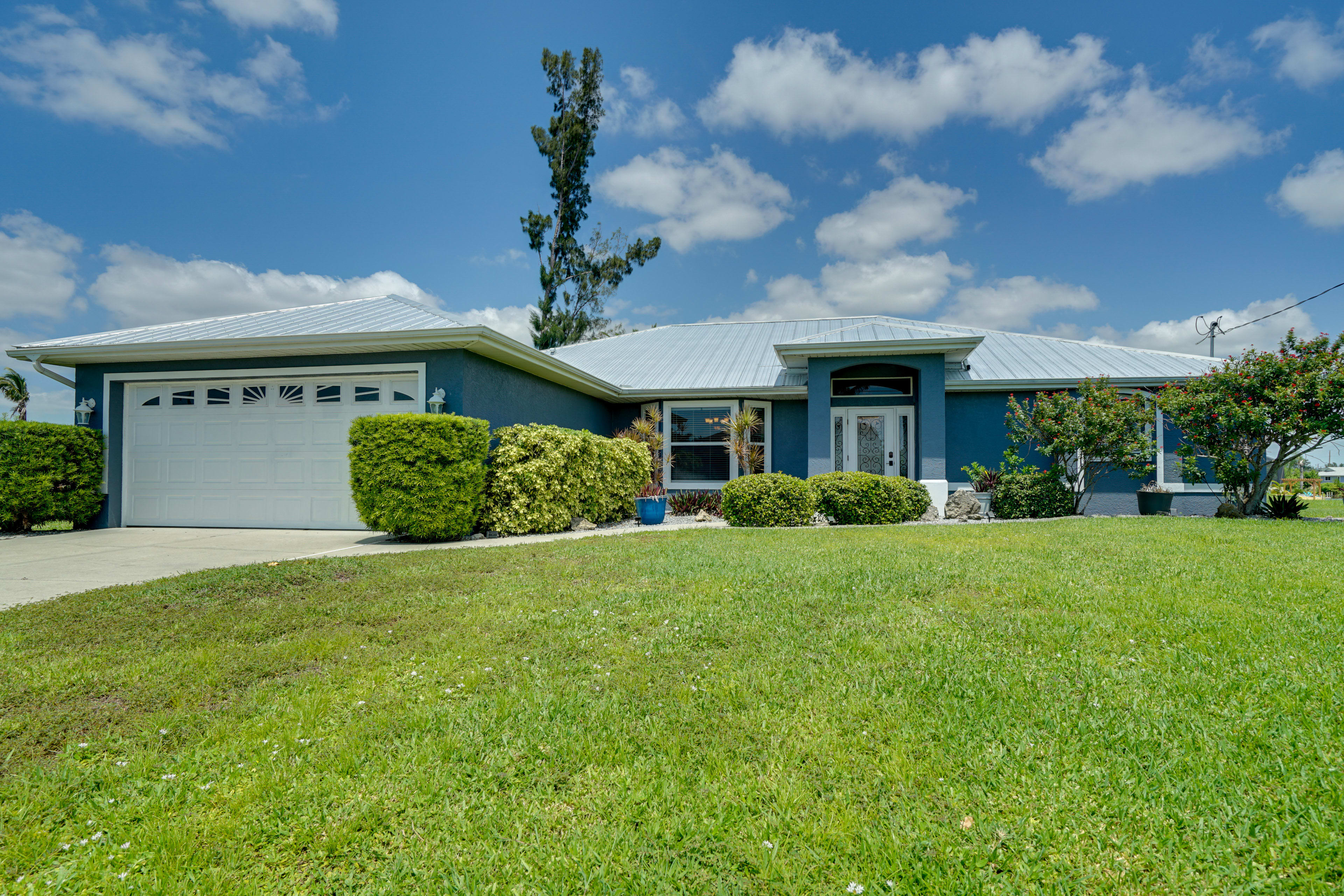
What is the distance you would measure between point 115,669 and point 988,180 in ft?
59.7

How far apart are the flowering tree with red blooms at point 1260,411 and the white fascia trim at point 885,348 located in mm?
3811

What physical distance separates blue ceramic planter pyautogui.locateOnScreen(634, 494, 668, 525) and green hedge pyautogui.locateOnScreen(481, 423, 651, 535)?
72cm

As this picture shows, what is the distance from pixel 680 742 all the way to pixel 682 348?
16.3 meters

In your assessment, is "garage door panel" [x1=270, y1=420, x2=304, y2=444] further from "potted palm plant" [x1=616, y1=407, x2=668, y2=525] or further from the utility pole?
the utility pole

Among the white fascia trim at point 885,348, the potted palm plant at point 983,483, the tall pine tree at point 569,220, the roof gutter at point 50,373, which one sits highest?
the tall pine tree at point 569,220

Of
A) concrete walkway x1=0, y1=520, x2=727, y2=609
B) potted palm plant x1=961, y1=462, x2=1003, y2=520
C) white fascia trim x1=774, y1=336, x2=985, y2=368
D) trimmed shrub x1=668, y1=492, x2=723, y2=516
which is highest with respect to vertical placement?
white fascia trim x1=774, y1=336, x2=985, y2=368

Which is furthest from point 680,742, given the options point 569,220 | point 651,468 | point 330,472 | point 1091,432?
point 569,220

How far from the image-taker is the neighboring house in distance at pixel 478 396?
10328 millimetres

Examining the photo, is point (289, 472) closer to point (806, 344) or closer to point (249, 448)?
point (249, 448)

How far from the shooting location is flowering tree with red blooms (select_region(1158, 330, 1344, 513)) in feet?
33.6

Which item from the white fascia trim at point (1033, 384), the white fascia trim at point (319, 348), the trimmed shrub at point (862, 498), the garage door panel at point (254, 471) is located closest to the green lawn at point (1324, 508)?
the white fascia trim at point (1033, 384)

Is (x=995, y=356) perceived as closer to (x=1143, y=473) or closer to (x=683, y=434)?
(x=1143, y=473)

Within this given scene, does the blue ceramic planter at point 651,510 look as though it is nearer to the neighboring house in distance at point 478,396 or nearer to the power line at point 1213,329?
the neighboring house in distance at point 478,396

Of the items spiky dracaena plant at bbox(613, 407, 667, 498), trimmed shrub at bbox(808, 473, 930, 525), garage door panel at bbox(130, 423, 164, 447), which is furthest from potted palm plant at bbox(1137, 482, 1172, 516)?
garage door panel at bbox(130, 423, 164, 447)
